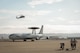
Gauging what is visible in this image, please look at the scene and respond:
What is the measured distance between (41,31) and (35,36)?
981 inches

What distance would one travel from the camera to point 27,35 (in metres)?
91.1

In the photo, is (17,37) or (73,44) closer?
(73,44)

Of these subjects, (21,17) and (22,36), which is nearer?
(21,17)

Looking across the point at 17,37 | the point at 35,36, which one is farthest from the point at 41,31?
the point at 17,37

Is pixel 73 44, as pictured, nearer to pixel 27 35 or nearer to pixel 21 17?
pixel 21 17

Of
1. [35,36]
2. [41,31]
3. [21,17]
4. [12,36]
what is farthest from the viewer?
[41,31]

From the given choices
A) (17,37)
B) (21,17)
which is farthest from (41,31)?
(21,17)

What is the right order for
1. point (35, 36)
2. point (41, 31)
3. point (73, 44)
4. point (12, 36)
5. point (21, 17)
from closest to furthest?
point (73, 44) → point (21, 17) → point (12, 36) → point (35, 36) → point (41, 31)

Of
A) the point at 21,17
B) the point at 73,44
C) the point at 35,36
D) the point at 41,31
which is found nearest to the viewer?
the point at 73,44

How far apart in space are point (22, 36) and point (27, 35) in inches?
91.7

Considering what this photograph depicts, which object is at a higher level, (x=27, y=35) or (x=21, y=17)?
(x=21, y=17)

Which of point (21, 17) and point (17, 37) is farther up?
point (21, 17)

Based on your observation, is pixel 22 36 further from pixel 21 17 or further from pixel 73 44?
pixel 73 44

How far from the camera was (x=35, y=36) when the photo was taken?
95.8 metres
